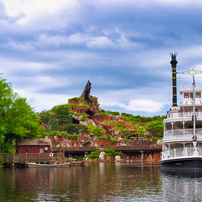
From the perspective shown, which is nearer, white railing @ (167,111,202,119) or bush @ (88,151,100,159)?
white railing @ (167,111,202,119)

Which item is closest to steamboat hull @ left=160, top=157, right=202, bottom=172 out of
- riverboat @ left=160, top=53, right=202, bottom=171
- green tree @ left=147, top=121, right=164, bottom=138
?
riverboat @ left=160, top=53, right=202, bottom=171

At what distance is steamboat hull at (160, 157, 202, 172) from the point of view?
29666mm

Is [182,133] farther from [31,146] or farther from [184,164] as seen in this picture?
[31,146]

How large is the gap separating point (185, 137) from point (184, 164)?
11.2 ft

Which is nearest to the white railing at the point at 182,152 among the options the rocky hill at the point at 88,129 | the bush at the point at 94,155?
the bush at the point at 94,155

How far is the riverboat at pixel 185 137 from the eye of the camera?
30.5m

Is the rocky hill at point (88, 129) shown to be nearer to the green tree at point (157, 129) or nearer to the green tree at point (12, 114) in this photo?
the green tree at point (157, 129)

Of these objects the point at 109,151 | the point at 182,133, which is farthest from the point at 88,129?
the point at 182,133

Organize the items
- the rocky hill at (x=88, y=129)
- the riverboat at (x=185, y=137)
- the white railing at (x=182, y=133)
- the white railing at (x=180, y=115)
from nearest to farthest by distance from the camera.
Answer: the riverboat at (x=185, y=137), the white railing at (x=182, y=133), the white railing at (x=180, y=115), the rocky hill at (x=88, y=129)

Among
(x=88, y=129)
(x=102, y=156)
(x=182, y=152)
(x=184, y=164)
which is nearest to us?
(x=184, y=164)

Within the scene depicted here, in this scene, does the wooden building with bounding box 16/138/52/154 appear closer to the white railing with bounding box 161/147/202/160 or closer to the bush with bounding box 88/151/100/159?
the white railing with bounding box 161/147/202/160

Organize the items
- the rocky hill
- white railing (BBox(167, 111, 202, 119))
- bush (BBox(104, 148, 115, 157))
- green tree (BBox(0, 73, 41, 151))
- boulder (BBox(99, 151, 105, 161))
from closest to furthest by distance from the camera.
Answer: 1. white railing (BBox(167, 111, 202, 119))
2. green tree (BBox(0, 73, 41, 151))
3. boulder (BBox(99, 151, 105, 161))
4. bush (BBox(104, 148, 115, 157))
5. the rocky hill

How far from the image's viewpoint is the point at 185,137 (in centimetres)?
3297

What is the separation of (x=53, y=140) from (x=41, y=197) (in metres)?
76.4
